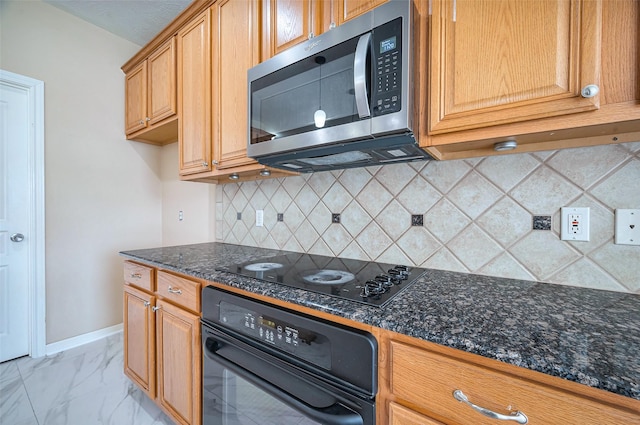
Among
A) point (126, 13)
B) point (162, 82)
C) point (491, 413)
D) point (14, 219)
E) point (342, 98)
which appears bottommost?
point (491, 413)

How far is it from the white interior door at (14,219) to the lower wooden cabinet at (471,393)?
2879 millimetres

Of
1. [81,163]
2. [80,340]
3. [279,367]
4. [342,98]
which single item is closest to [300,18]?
[342,98]

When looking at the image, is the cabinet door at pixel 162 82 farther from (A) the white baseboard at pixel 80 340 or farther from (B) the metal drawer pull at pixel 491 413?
(B) the metal drawer pull at pixel 491 413

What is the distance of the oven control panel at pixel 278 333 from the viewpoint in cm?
79

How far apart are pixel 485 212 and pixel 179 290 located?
4.58 ft

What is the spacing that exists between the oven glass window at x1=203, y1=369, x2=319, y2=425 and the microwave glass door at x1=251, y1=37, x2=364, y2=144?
1.00 m

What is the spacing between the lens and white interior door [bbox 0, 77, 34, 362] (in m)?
2.06

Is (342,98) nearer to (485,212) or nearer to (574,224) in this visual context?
(485,212)

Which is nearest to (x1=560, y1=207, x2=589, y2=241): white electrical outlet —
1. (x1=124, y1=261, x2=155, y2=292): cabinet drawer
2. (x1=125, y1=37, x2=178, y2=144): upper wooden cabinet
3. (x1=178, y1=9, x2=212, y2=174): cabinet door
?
(x1=178, y1=9, x2=212, y2=174): cabinet door

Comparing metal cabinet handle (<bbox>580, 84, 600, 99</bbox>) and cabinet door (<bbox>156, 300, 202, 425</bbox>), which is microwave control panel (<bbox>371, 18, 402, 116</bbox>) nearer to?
metal cabinet handle (<bbox>580, 84, 600, 99</bbox>)

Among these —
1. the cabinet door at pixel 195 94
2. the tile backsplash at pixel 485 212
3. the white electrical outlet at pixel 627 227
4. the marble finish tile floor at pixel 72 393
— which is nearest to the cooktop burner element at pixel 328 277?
the tile backsplash at pixel 485 212

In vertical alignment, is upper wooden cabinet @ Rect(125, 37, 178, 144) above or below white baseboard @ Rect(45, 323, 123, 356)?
above

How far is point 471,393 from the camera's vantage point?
1.91 ft

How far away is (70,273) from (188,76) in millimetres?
1987
